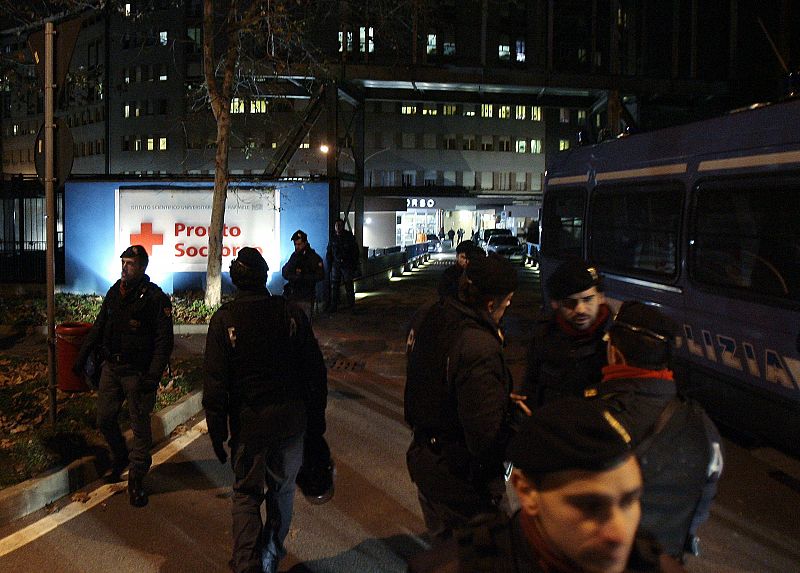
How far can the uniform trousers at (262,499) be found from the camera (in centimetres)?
421

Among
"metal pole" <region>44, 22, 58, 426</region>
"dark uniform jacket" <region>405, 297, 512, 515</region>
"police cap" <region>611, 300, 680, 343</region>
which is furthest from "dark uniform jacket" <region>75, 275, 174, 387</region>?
"police cap" <region>611, 300, 680, 343</region>

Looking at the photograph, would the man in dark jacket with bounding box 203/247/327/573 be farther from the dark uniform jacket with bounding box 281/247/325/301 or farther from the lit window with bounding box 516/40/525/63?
the lit window with bounding box 516/40/525/63

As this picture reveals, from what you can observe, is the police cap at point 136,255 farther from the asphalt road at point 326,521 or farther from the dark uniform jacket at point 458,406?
the dark uniform jacket at point 458,406

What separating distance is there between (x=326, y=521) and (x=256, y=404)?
1697mm

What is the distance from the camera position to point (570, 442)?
62.4 inches

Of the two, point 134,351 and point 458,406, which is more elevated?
point 458,406

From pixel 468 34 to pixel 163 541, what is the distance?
6547 centimetres

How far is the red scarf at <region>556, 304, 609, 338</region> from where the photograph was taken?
417cm

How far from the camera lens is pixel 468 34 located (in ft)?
218

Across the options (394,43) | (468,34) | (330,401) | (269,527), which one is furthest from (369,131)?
(269,527)

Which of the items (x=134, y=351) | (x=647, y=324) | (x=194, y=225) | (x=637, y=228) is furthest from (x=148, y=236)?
(x=647, y=324)

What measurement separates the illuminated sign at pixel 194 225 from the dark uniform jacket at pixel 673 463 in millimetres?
15148

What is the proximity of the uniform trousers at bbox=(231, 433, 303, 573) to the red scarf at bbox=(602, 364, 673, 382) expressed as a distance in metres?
2.01

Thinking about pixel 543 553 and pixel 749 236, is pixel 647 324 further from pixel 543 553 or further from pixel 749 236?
pixel 749 236
